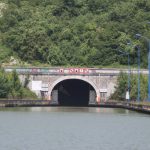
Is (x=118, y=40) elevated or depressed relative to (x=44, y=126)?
elevated

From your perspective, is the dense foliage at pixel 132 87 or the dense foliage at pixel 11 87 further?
the dense foliage at pixel 132 87

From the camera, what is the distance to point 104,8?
13650 centimetres

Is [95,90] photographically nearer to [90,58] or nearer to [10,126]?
[90,58]

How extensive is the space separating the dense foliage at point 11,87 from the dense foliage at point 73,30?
21.9ft

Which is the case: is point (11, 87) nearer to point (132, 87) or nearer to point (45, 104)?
point (45, 104)

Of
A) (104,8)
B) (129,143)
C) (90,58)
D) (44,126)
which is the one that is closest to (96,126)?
(44,126)

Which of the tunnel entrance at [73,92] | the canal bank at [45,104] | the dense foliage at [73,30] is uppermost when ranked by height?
the dense foliage at [73,30]

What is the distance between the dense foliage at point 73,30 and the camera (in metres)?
125

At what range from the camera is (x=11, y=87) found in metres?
117

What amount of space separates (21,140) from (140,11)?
81.3m

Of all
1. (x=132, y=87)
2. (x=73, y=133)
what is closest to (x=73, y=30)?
(x=132, y=87)

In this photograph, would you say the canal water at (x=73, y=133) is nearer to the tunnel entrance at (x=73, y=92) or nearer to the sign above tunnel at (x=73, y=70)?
the sign above tunnel at (x=73, y=70)

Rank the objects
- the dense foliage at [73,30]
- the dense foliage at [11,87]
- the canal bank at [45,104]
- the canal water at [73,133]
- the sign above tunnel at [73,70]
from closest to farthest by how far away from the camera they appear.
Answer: the canal water at [73,133] < the canal bank at [45,104] < the dense foliage at [11,87] < the sign above tunnel at [73,70] < the dense foliage at [73,30]

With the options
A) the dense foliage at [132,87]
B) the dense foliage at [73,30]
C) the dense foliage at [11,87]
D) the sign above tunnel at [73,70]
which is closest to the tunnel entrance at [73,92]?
the dense foliage at [73,30]
